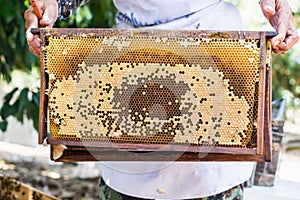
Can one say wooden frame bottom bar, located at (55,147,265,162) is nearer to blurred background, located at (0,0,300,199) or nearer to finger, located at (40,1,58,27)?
finger, located at (40,1,58,27)

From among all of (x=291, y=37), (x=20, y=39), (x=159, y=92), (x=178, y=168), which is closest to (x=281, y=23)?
(x=291, y=37)

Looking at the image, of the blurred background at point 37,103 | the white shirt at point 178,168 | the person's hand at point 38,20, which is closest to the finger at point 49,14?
the person's hand at point 38,20

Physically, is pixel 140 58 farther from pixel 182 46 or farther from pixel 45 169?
pixel 45 169

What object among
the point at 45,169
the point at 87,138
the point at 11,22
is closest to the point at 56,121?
the point at 87,138

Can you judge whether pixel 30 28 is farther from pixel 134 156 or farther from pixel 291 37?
pixel 291 37

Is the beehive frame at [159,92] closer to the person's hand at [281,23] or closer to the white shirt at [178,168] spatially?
the person's hand at [281,23]

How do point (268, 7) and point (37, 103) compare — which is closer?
point (268, 7)

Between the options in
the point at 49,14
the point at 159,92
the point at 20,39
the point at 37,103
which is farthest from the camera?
the point at 20,39
